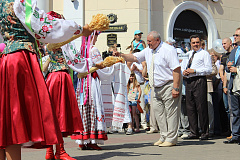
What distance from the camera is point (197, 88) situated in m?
8.86

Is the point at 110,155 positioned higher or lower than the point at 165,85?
lower

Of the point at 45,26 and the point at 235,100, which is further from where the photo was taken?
the point at 235,100

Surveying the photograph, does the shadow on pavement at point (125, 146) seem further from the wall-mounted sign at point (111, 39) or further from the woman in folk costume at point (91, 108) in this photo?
the wall-mounted sign at point (111, 39)

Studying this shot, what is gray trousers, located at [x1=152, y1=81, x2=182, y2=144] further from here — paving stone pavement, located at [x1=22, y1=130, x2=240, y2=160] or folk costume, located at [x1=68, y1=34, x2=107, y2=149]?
A: folk costume, located at [x1=68, y1=34, x2=107, y2=149]

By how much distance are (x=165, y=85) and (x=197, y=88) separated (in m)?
1.39

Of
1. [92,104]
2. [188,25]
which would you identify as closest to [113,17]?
[188,25]

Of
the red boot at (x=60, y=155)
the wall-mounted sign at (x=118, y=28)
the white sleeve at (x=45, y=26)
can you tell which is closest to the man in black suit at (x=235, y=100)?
the red boot at (x=60, y=155)

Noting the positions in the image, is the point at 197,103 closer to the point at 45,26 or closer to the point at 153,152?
the point at 153,152

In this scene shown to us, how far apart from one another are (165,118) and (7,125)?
173 inches

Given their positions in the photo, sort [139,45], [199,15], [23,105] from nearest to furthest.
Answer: [23,105], [139,45], [199,15]

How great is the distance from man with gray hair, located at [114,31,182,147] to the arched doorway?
877 centimetres

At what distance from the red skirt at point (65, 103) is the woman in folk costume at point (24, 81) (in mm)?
1428

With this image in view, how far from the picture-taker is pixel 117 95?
8539 millimetres

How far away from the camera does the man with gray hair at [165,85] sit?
7.59 meters
